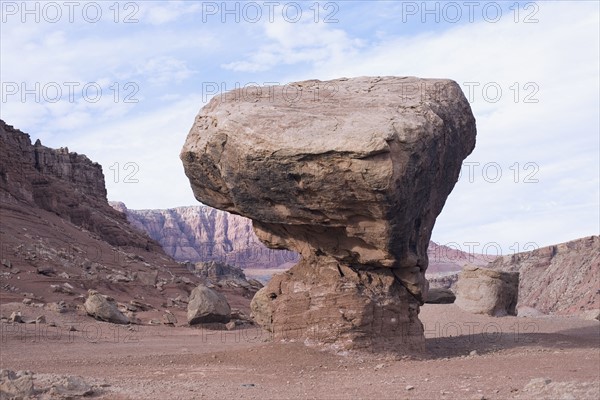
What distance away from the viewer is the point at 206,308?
22.3m

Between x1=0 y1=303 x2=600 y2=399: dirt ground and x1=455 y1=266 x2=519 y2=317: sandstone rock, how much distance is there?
4.35 meters

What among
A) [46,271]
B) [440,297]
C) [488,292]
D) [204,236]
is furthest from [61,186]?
[204,236]

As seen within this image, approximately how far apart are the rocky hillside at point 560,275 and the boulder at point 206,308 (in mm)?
27651

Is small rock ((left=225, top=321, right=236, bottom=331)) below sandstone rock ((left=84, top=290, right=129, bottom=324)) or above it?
below

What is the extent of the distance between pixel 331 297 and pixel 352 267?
25.2 inches

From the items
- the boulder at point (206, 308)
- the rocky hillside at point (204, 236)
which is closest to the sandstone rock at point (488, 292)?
the boulder at point (206, 308)

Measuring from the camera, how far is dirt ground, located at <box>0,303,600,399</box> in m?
8.75

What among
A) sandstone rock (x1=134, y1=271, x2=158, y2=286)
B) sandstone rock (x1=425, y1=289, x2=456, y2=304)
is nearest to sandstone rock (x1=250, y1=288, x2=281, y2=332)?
sandstone rock (x1=425, y1=289, x2=456, y2=304)

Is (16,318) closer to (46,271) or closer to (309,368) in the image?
(46,271)

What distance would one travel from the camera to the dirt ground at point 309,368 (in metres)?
8.75

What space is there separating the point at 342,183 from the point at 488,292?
1234cm

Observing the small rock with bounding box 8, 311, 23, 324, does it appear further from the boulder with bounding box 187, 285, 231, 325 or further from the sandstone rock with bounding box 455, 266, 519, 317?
the sandstone rock with bounding box 455, 266, 519, 317

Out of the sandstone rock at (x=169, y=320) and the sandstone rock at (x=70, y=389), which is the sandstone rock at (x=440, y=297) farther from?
the sandstone rock at (x=70, y=389)

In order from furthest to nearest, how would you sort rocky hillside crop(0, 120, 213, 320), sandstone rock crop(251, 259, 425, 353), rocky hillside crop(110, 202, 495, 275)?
rocky hillside crop(110, 202, 495, 275) < rocky hillside crop(0, 120, 213, 320) < sandstone rock crop(251, 259, 425, 353)
